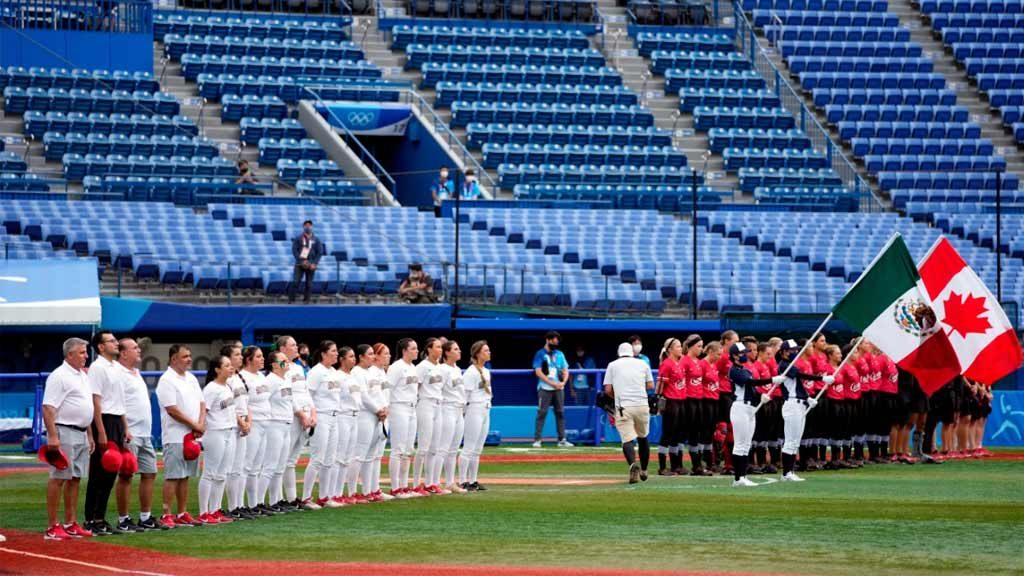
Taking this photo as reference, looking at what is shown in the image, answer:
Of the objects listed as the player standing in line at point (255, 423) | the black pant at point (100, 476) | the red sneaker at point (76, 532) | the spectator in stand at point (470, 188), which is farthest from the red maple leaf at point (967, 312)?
the spectator in stand at point (470, 188)

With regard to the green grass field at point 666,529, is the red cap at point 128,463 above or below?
above

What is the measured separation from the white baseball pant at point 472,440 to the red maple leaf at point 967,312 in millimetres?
7386

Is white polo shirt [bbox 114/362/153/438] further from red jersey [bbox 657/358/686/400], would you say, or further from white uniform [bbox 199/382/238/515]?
red jersey [bbox 657/358/686/400]

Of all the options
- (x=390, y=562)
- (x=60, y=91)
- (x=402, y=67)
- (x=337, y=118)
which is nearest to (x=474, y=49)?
(x=402, y=67)

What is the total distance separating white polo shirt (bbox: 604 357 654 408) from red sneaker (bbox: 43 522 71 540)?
7.63 m

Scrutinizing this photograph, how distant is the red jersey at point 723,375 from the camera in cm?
2153

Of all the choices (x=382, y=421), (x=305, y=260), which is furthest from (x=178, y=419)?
(x=305, y=260)

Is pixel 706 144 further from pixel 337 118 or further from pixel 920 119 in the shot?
pixel 337 118

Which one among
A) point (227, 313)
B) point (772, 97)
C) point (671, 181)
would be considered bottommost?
point (227, 313)

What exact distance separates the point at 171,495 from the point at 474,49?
30.6 m

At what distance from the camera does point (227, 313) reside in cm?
2948

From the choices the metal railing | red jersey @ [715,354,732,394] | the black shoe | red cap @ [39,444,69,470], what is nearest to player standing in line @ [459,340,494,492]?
red jersey @ [715,354,732,394]

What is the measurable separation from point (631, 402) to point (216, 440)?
6.13 m

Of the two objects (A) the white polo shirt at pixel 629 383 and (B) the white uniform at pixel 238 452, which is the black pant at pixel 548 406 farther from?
(B) the white uniform at pixel 238 452
